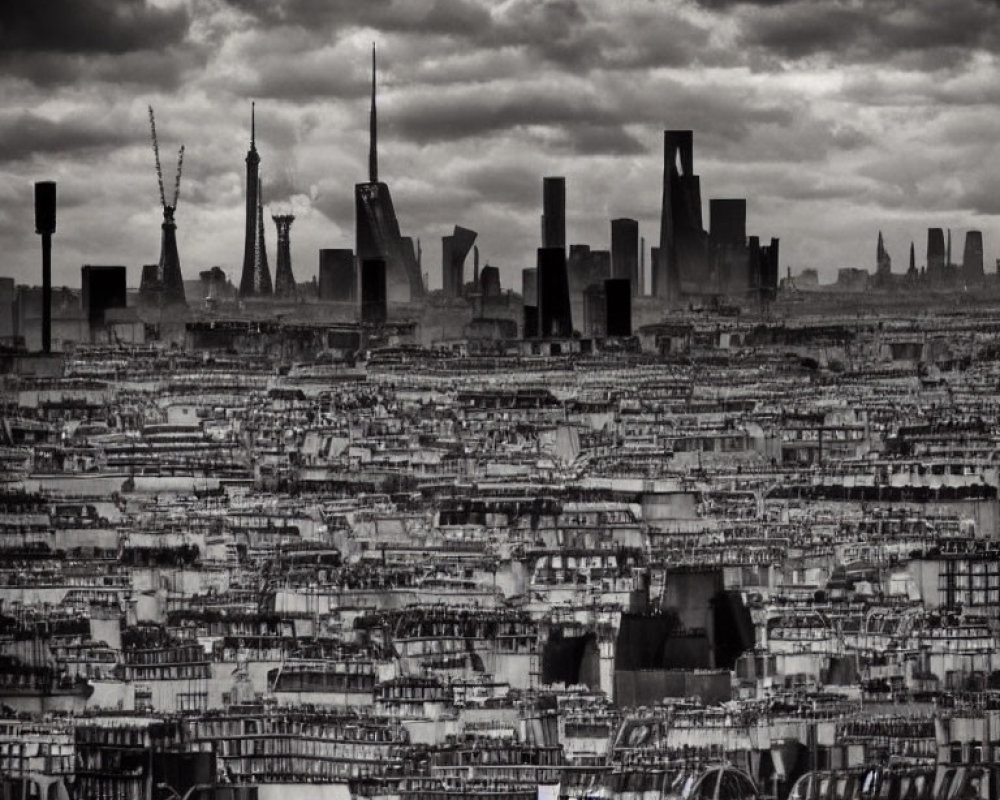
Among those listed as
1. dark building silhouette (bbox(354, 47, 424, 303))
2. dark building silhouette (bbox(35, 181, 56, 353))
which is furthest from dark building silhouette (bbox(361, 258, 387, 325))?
dark building silhouette (bbox(35, 181, 56, 353))

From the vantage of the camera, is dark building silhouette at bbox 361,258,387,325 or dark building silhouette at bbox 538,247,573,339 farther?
dark building silhouette at bbox 361,258,387,325

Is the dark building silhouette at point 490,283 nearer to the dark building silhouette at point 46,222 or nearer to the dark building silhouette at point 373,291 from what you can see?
the dark building silhouette at point 373,291

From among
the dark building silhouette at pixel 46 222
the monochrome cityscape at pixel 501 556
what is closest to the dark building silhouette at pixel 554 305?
the monochrome cityscape at pixel 501 556

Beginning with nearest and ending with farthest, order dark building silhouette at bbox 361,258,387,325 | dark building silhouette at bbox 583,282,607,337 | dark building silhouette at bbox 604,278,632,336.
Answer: dark building silhouette at bbox 604,278,632,336
dark building silhouette at bbox 583,282,607,337
dark building silhouette at bbox 361,258,387,325

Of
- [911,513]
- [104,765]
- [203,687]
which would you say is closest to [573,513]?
[911,513]

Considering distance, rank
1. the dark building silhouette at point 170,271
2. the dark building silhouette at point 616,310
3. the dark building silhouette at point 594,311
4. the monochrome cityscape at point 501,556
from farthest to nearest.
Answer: the dark building silhouette at point 594,311
the dark building silhouette at point 616,310
the dark building silhouette at point 170,271
the monochrome cityscape at point 501,556

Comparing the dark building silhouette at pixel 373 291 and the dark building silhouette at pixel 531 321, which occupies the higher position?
the dark building silhouette at pixel 373 291

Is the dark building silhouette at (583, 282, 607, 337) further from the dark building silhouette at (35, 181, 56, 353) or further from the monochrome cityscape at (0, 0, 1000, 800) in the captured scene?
the dark building silhouette at (35, 181, 56, 353)

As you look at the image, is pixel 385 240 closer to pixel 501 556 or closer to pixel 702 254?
pixel 702 254
